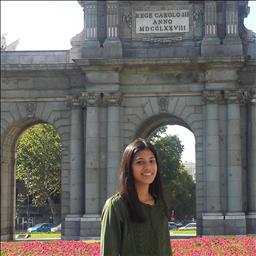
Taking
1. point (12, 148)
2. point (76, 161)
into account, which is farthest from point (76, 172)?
point (12, 148)

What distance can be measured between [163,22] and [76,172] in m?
8.08

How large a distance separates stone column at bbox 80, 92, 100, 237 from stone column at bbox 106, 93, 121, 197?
0.52 meters

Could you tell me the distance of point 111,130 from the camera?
1171 inches

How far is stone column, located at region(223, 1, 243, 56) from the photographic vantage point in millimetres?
29531

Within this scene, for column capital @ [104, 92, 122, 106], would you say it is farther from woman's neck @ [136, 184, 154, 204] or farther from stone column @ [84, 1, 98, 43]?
woman's neck @ [136, 184, 154, 204]

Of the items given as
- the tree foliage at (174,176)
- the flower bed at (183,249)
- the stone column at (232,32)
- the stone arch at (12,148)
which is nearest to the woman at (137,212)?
the flower bed at (183,249)

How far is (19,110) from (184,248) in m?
14.6

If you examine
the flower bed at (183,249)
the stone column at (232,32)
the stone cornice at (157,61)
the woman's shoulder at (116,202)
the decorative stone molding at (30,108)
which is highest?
the stone column at (232,32)

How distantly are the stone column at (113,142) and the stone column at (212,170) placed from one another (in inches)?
160

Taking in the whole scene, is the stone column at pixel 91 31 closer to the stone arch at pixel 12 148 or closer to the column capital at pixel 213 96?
the stone arch at pixel 12 148

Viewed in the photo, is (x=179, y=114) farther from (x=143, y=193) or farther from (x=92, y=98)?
(x=143, y=193)

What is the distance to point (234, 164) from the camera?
96.1ft

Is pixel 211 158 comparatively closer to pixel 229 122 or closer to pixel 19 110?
pixel 229 122

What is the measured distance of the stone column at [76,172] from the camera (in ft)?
97.8
